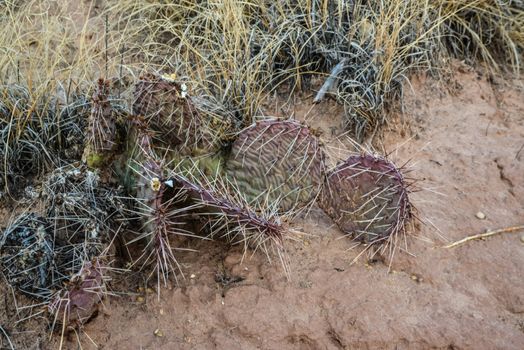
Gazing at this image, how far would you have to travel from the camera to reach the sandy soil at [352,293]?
269 cm

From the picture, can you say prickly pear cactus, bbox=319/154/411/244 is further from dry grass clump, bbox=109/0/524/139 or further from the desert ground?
dry grass clump, bbox=109/0/524/139

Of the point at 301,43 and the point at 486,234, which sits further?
the point at 301,43

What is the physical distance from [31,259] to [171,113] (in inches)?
33.3

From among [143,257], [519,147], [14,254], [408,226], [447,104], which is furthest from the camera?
[447,104]

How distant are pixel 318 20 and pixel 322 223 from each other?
4.32ft

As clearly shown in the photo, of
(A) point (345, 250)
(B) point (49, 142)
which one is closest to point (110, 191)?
(B) point (49, 142)

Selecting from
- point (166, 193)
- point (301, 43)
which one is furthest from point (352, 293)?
point (301, 43)

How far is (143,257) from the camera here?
289 cm

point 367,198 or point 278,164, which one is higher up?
point 278,164

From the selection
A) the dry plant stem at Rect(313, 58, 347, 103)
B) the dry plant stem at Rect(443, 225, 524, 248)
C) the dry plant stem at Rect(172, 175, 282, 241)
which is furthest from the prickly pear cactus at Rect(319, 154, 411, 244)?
the dry plant stem at Rect(313, 58, 347, 103)

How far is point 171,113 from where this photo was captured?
2.87 metres

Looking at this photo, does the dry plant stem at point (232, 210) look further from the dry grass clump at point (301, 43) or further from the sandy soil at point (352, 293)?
the dry grass clump at point (301, 43)

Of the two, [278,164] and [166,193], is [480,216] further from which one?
[166,193]

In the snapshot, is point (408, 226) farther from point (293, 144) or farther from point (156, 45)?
point (156, 45)
